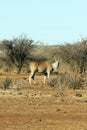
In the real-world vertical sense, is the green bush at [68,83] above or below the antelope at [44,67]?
below

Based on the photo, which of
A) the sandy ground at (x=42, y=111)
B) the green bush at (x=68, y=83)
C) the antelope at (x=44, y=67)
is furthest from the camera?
the antelope at (x=44, y=67)

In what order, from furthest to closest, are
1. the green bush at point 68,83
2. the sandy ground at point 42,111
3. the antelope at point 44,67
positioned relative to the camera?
the antelope at point 44,67, the green bush at point 68,83, the sandy ground at point 42,111

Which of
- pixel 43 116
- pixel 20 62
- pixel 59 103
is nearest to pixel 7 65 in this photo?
pixel 20 62

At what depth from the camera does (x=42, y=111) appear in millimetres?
18266

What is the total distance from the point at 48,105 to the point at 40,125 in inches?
212

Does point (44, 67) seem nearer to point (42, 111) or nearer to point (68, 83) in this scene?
point (68, 83)

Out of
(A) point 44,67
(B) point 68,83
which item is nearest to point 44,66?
(A) point 44,67

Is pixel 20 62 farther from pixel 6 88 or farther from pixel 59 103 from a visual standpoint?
pixel 59 103

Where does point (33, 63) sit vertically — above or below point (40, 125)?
above

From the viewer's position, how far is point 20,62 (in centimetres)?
5309

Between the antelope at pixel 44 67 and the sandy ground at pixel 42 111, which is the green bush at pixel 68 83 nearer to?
the sandy ground at pixel 42 111

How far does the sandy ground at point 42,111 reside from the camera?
14.9 meters

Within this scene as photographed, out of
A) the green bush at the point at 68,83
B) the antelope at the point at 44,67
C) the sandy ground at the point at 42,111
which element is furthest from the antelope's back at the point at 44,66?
the sandy ground at the point at 42,111

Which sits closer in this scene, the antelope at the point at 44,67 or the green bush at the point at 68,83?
the green bush at the point at 68,83
